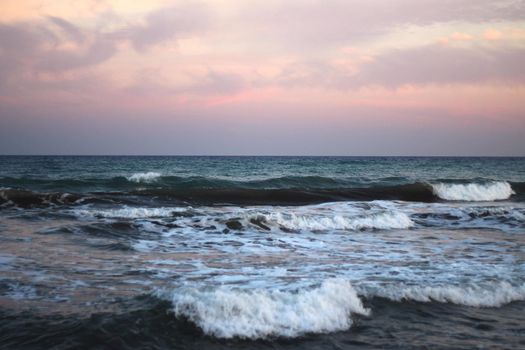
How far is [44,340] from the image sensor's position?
420 cm

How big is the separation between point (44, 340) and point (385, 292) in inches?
161

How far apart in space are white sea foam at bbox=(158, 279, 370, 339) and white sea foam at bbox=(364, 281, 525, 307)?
0.70 meters

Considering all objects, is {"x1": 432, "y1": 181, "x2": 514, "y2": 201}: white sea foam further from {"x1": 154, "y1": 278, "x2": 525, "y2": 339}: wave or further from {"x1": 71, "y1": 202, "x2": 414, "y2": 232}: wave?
{"x1": 154, "y1": 278, "x2": 525, "y2": 339}: wave

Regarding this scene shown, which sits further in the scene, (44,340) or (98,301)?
(98,301)

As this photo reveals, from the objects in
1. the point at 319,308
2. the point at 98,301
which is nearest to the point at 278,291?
the point at 319,308

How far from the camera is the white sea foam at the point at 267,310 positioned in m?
4.65

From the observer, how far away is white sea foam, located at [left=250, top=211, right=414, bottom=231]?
12.7 m

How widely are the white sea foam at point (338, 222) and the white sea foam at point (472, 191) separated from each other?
10.9 meters

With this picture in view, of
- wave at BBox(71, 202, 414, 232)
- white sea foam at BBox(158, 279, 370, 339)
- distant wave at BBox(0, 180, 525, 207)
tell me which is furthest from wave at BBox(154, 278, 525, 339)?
distant wave at BBox(0, 180, 525, 207)

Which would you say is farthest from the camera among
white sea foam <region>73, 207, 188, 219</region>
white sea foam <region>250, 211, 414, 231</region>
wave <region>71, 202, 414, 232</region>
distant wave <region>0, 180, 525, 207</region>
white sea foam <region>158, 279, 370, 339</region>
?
distant wave <region>0, 180, 525, 207</region>

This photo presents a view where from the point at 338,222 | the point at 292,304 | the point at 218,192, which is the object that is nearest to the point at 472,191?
Answer: the point at 218,192

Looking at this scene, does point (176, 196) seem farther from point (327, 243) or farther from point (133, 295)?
point (133, 295)

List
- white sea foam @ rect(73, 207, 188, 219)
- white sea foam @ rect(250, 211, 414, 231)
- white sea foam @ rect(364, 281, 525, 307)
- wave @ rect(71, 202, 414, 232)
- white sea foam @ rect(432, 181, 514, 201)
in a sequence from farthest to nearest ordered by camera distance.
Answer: white sea foam @ rect(432, 181, 514, 201) < white sea foam @ rect(73, 207, 188, 219) < white sea foam @ rect(250, 211, 414, 231) < wave @ rect(71, 202, 414, 232) < white sea foam @ rect(364, 281, 525, 307)

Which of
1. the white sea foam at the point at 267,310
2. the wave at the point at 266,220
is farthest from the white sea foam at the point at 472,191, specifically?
the white sea foam at the point at 267,310
